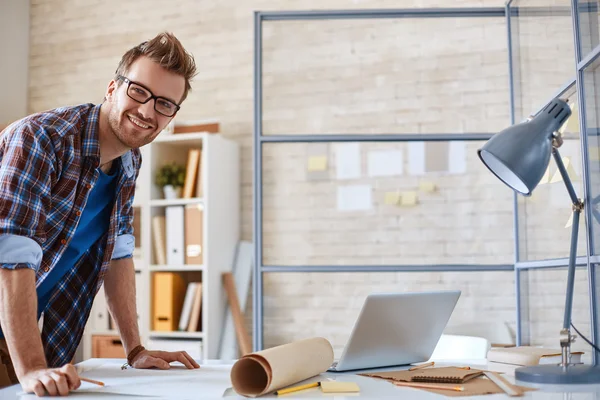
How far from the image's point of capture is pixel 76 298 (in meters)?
1.67

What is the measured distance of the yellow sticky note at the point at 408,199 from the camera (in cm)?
275

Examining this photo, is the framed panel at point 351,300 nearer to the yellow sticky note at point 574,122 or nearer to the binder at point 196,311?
the yellow sticky note at point 574,122

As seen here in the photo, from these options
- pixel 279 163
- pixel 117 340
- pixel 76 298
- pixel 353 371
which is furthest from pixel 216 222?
pixel 353 371

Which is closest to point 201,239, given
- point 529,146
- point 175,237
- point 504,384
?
point 175,237

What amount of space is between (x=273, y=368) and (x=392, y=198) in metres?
1.81

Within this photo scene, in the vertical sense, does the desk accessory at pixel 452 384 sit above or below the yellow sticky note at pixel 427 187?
below

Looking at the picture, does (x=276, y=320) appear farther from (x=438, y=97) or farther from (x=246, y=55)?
(x=246, y=55)

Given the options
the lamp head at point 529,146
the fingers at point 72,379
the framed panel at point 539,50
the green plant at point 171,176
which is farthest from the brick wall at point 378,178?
the fingers at point 72,379

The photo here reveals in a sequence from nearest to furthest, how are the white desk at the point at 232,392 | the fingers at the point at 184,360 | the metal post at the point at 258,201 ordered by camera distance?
the white desk at the point at 232,392, the fingers at the point at 184,360, the metal post at the point at 258,201

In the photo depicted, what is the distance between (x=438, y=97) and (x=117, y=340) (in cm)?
259

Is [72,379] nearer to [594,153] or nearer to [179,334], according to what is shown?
[594,153]

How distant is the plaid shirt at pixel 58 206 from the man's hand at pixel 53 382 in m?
0.22

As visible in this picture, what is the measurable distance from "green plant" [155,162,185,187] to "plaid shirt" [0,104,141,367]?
2543 millimetres

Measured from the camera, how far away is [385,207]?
2.87m
